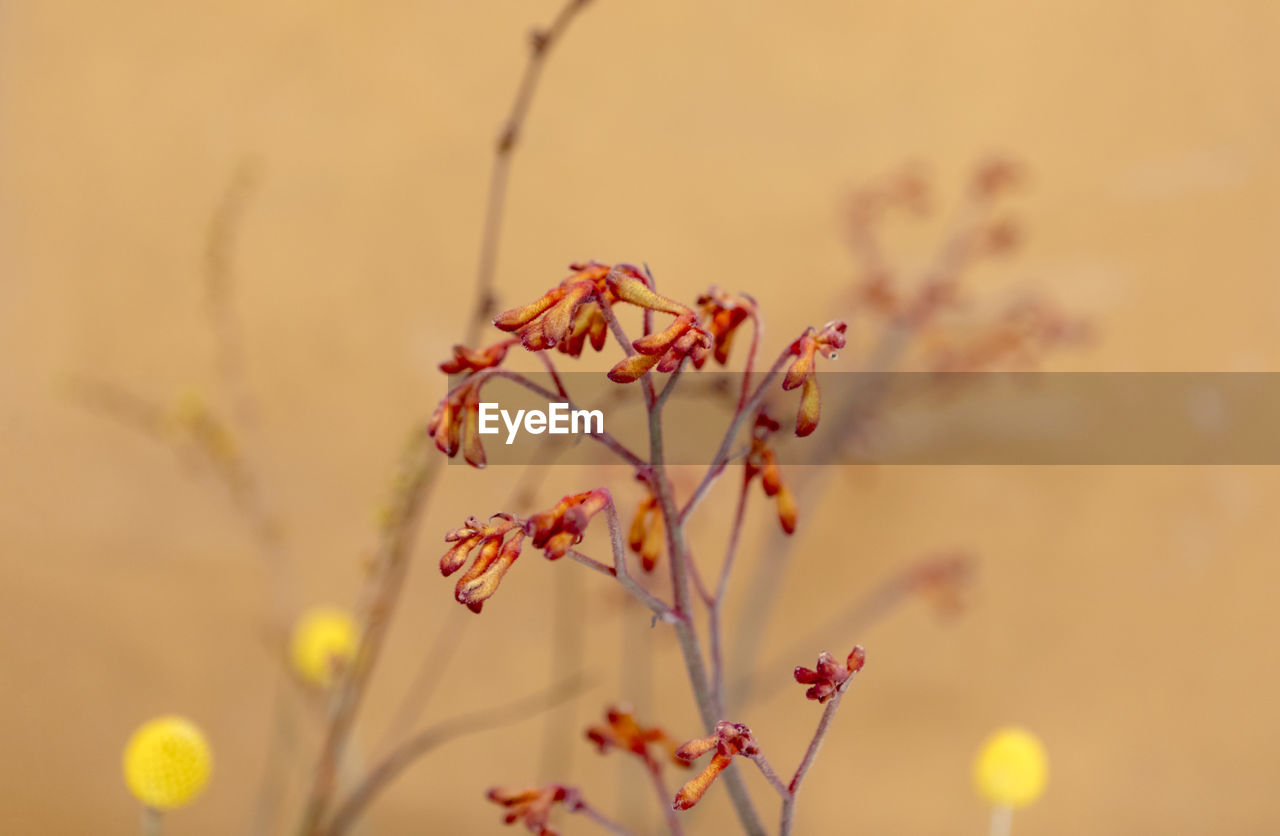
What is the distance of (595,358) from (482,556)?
429 millimetres

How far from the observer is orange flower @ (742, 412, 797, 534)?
9.6 inches

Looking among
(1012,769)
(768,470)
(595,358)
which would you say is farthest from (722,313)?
(595,358)

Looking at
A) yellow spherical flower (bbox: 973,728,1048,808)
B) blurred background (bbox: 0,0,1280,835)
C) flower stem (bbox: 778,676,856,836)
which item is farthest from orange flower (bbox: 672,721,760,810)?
blurred background (bbox: 0,0,1280,835)

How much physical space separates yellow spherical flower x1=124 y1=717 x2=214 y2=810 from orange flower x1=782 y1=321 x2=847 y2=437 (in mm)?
262

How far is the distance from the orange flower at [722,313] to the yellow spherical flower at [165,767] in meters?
0.24

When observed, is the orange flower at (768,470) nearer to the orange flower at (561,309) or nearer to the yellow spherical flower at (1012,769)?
the orange flower at (561,309)

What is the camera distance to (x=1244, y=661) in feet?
1.95

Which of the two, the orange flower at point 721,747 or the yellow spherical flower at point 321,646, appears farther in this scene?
the yellow spherical flower at point 321,646

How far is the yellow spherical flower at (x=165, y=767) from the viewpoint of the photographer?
0.35 meters

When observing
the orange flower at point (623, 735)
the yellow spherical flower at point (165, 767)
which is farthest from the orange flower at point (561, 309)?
the yellow spherical flower at point (165, 767)

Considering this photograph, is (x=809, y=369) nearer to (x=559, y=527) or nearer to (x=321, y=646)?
(x=559, y=527)

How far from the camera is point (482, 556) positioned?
0.72ft

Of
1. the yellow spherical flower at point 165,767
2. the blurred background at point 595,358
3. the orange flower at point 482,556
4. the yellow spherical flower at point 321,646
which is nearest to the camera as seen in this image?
the orange flower at point 482,556

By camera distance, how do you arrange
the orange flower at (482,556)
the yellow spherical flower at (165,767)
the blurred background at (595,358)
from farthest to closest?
the blurred background at (595,358) < the yellow spherical flower at (165,767) < the orange flower at (482,556)
